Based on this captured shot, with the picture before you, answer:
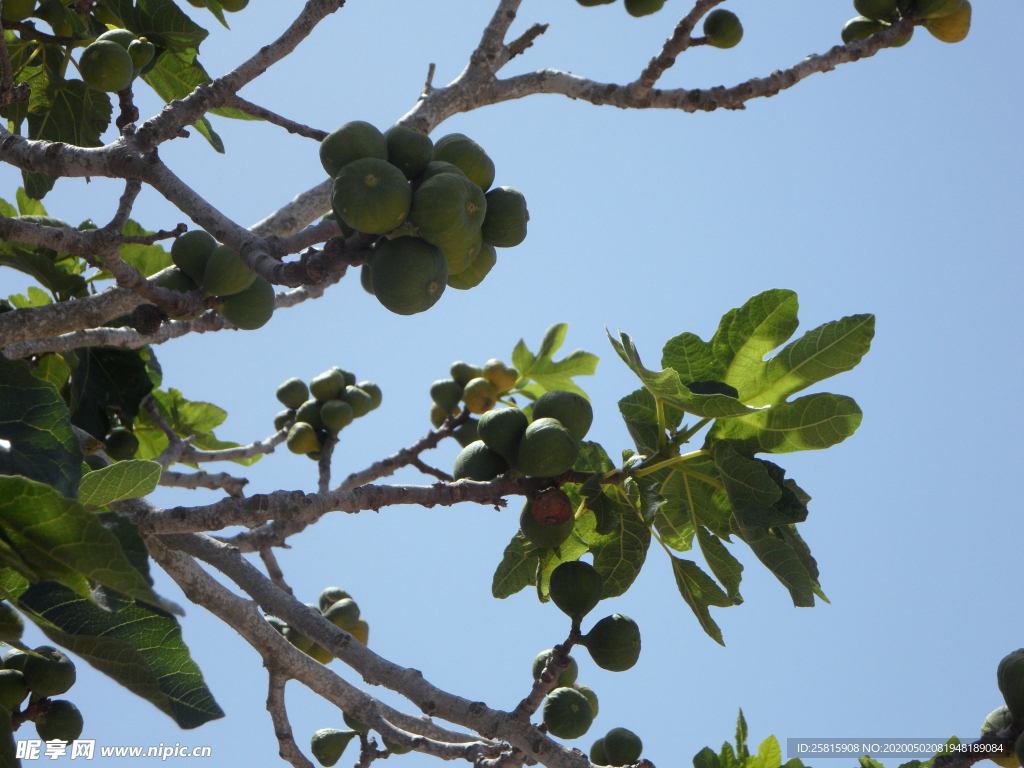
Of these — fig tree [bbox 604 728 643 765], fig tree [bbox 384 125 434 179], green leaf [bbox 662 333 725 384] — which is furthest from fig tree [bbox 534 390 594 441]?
fig tree [bbox 604 728 643 765]

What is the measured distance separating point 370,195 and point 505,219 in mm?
524

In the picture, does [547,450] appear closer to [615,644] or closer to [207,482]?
[615,644]

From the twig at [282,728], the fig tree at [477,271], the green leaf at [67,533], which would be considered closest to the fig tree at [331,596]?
the twig at [282,728]

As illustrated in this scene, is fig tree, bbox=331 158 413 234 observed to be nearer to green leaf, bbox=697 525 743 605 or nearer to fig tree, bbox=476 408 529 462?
fig tree, bbox=476 408 529 462

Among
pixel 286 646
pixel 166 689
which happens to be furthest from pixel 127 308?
pixel 166 689

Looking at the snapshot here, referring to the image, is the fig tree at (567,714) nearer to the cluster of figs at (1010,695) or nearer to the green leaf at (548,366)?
the cluster of figs at (1010,695)

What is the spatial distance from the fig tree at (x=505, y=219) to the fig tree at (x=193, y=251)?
105cm

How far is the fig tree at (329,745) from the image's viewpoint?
11.9 ft

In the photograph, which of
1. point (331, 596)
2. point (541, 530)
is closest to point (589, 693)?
point (541, 530)

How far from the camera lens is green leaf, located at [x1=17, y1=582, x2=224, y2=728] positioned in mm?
1491

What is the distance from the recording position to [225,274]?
2523mm

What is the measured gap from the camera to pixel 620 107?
4.20 m

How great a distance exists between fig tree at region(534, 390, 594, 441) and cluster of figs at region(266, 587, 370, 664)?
69.8 inches

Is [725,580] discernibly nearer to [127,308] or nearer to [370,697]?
[370,697]
